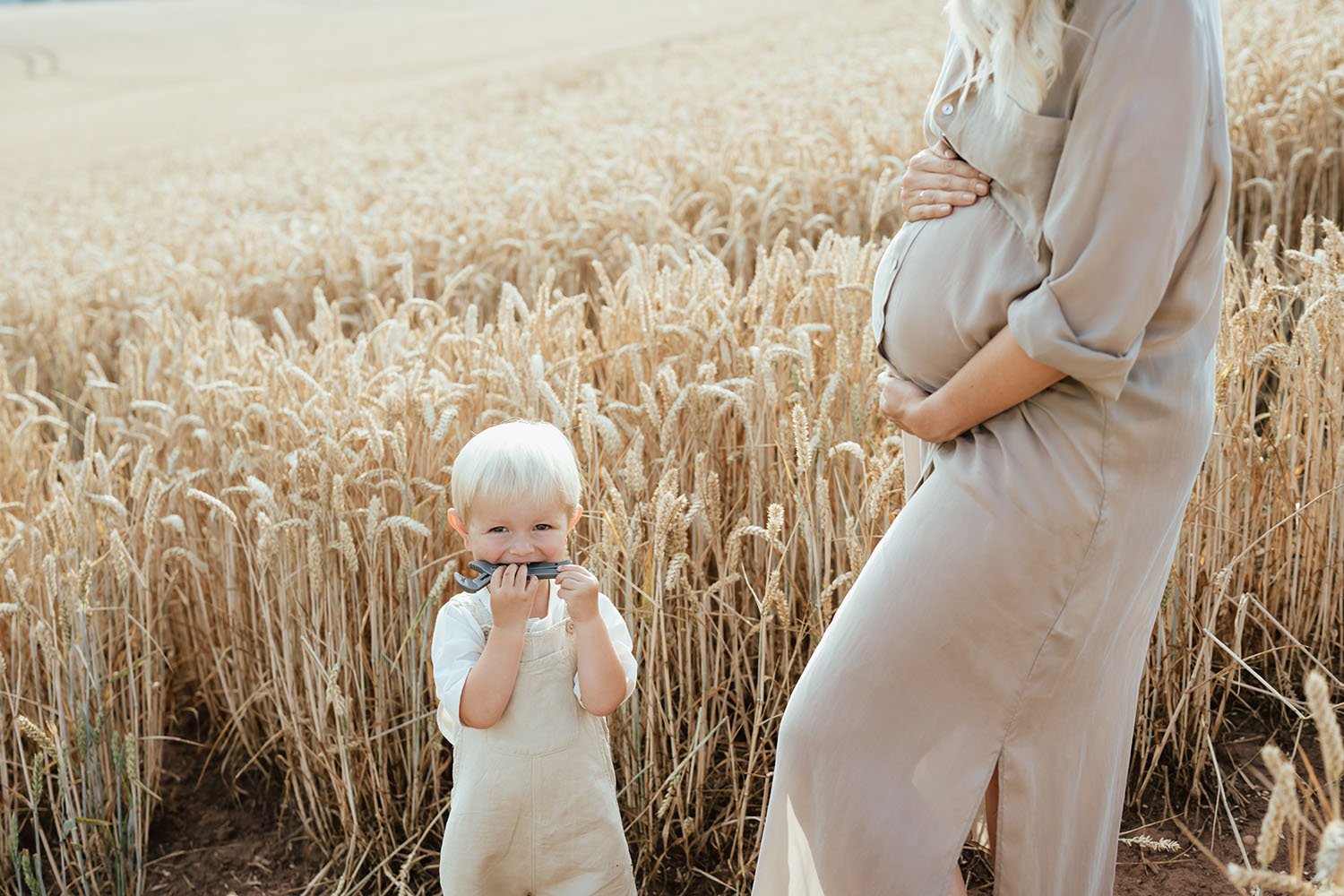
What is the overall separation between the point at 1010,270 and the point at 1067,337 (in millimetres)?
125

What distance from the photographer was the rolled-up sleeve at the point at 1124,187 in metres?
1.22

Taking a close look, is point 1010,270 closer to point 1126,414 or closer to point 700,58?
point 1126,414

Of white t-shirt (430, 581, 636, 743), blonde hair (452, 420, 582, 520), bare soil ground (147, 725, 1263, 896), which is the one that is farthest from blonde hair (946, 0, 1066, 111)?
bare soil ground (147, 725, 1263, 896)

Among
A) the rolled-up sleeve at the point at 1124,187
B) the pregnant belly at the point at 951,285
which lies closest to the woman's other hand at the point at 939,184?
the pregnant belly at the point at 951,285

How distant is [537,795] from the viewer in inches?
66.9

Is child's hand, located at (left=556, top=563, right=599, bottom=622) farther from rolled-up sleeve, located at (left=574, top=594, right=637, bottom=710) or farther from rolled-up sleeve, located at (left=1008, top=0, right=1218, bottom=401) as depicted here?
→ rolled-up sleeve, located at (left=1008, top=0, right=1218, bottom=401)

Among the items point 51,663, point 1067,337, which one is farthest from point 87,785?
point 1067,337

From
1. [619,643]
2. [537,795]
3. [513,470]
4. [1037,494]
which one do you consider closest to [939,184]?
[1037,494]

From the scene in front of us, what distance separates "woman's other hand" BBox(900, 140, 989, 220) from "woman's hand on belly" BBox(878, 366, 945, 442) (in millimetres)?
215

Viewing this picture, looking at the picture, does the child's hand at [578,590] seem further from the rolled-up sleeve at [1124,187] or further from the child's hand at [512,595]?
the rolled-up sleeve at [1124,187]

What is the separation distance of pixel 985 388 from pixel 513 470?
627 millimetres

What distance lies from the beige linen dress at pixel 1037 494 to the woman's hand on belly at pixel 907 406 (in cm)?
2

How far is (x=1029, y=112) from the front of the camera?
1.32 meters

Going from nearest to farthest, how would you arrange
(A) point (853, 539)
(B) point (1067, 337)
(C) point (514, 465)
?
(B) point (1067, 337)
(C) point (514, 465)
(A) point (853, 539)
